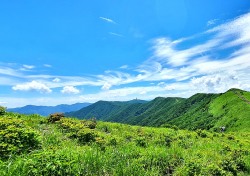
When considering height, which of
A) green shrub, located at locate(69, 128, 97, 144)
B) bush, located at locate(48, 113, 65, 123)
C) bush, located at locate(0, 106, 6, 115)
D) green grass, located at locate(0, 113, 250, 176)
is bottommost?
green grass, located at locate(0, 113, 250, 176)

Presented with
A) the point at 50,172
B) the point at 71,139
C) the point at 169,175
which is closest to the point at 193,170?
the point at 169,175

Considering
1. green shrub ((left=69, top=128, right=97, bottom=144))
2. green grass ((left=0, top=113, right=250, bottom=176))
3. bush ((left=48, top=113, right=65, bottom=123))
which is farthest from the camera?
bush ((left=48, top=113, right=65, bottom=123))

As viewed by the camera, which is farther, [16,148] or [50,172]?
[16,148]

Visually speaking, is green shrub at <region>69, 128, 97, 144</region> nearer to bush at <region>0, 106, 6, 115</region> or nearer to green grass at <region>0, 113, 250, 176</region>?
green grass at <region>0, 113, 250, 176</region>

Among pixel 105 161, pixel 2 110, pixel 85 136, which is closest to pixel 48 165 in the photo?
pixel 105 161

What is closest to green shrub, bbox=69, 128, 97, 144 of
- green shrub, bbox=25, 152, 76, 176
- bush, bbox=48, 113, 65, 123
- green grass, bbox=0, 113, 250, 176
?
green grass, bbox=0, 113, 250, 176

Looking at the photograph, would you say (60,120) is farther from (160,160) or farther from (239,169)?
(239,169)

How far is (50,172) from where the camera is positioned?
25.0ft

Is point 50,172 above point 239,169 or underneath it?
above

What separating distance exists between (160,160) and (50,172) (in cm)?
606

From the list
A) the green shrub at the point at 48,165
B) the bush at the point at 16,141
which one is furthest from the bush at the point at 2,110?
the green shrub at the point at 48,165

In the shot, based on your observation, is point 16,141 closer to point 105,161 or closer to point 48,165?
point 48,165

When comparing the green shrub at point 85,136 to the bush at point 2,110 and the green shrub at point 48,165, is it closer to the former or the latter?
the green shrub at point 48,165

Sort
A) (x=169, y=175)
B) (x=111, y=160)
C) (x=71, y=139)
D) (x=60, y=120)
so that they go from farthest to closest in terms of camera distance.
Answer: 1. (x=60, y=120)
2. (x=71, y=139)
3. (x=169, y=175)
4. (x=111, y=160)
